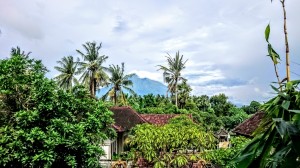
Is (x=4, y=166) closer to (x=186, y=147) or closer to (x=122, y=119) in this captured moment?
(x=186, y=147)

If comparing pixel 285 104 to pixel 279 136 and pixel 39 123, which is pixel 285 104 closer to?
pixel 279 136

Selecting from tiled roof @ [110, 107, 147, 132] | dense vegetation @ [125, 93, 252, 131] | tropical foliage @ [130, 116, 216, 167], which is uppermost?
dense vegetation @ [125, 93, 252, 131]

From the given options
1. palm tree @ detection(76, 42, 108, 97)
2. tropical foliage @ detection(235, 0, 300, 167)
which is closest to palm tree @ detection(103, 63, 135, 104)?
A: palm tree @ detection(76, 42, 108, 97)

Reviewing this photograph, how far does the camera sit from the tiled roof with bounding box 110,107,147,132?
23.4 metres

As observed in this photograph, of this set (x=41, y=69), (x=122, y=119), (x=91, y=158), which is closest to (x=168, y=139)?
(x=91, y=158)

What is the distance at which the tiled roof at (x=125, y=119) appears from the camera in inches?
921

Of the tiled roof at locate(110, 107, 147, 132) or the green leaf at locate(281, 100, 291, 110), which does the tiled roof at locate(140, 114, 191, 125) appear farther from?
the green leaf at locate(281, 100, 291, 110)

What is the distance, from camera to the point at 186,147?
15922mm

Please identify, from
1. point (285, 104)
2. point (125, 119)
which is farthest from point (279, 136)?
point (125, 119)

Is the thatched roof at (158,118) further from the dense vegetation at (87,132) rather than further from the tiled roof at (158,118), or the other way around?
the dense vegetation at (87,132)

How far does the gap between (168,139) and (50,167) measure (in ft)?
23.2

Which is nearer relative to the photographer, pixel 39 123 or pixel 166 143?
pixel 39 123

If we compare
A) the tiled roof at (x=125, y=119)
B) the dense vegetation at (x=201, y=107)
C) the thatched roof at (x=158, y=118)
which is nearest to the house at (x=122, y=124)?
the tiled roof at (x=125, y=119)

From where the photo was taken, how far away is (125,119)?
2417 cm
